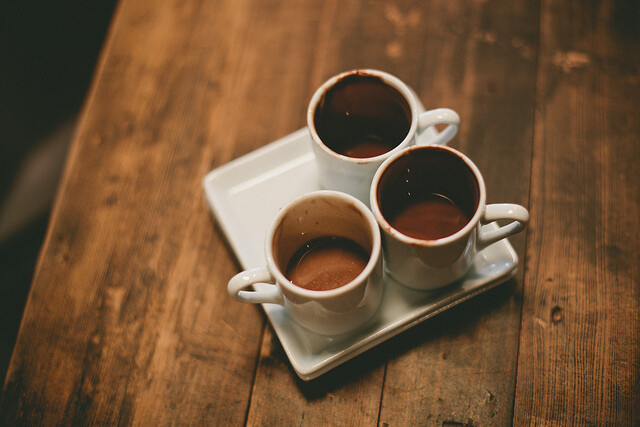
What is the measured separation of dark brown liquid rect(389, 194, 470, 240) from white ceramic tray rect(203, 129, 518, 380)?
0.24 feet

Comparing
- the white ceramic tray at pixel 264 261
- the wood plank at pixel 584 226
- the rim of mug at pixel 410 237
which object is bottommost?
the wood plank at pixel 584 226

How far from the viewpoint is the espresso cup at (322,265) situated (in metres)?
0.60

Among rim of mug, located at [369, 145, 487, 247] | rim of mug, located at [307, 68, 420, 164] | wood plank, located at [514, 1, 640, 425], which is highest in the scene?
rim of mug, located at [307, 68, 420, 164]

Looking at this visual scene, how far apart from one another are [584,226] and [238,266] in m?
0.58

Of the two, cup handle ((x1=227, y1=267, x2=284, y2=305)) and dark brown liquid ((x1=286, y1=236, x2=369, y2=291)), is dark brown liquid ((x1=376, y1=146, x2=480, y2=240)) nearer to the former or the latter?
dark brown liquid ((x1=286, y1=236, x2=369, y2=291))

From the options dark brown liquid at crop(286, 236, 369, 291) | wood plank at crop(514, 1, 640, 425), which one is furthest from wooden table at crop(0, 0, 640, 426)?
dark brown liquid at crop(286, 236, 369, 291)

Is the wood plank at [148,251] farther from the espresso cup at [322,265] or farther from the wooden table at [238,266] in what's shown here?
the espresso cup at [322,265]

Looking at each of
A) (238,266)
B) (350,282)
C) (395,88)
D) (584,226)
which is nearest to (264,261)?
(238,266)

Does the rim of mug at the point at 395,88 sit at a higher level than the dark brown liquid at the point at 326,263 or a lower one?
higher

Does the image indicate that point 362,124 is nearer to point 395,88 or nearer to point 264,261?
point 395,88

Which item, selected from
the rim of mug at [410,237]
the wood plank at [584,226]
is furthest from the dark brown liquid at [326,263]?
the wood plank at [584,226]

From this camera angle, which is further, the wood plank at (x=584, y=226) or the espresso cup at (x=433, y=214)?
the wood plank at (x=584, y=226)

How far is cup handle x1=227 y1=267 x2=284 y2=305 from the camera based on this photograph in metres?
0.62

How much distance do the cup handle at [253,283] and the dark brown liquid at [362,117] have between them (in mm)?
245
